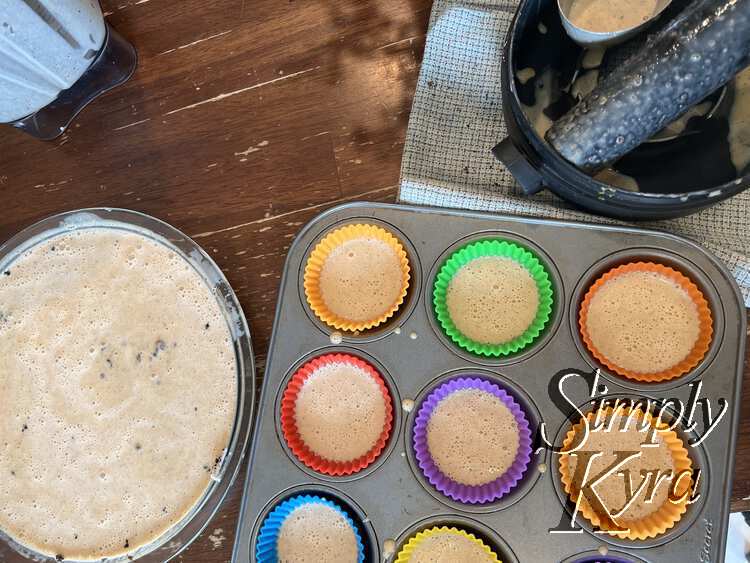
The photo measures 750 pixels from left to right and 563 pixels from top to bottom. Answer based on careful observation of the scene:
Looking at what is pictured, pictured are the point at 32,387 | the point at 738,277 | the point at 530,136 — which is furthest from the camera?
the point at 32,387

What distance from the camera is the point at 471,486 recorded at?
1.11 metres

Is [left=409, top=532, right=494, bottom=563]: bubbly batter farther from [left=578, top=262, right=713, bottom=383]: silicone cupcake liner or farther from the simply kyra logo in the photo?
[left=578, top=262, right=713, bottom=383]: silicone cupcake liner

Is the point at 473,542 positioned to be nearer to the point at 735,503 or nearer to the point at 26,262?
the point at 735,503

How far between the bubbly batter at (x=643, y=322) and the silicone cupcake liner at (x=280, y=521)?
575 millimetres

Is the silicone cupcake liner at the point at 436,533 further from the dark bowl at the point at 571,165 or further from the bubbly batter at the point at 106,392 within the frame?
the dark bowl at the point at 571,165

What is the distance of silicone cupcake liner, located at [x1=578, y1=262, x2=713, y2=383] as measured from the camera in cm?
107

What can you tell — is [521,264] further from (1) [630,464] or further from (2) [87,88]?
(2) [87,88]

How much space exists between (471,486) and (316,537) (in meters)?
0.31

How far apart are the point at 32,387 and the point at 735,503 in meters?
1.41

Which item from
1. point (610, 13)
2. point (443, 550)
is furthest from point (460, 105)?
point (443, 550)

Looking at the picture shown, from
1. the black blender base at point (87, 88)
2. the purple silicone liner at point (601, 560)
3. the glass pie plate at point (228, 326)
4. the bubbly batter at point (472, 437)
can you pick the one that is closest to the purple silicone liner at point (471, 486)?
the bubbly batter at point (472, 437)

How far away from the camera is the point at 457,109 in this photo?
47.1 inches

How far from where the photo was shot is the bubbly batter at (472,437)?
1.11m

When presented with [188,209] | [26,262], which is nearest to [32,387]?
[26,262]
